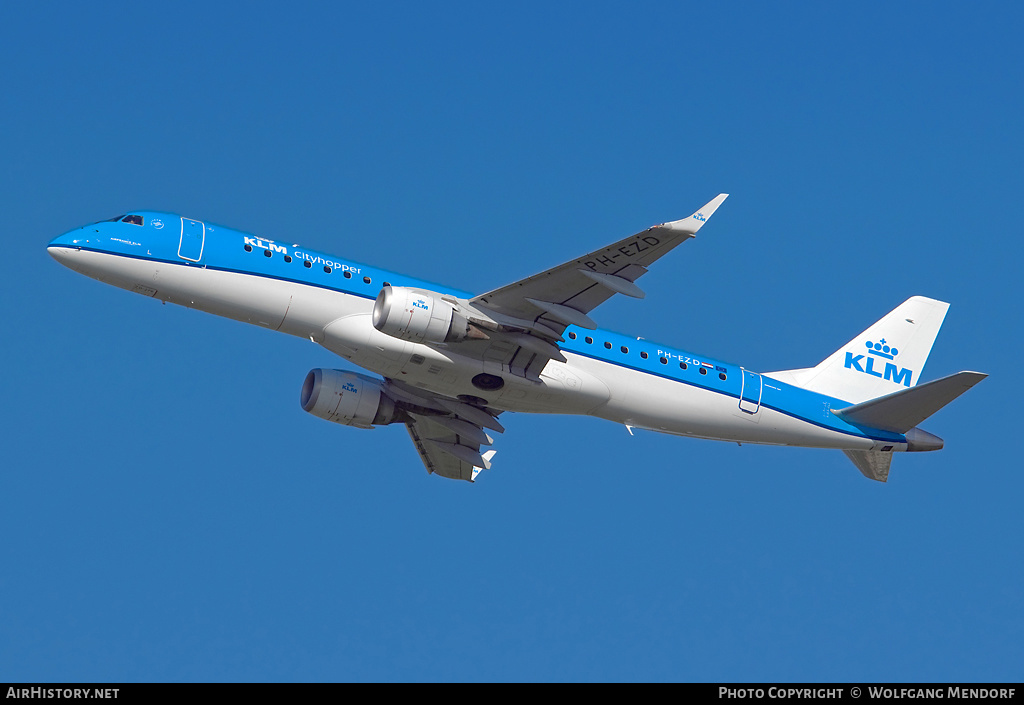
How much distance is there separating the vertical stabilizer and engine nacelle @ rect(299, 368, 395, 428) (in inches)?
584

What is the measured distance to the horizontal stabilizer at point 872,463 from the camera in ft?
134

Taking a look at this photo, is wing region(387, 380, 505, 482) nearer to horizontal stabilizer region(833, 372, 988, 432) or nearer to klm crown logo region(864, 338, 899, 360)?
horizontal stabilizer region(833, 372, 988, 432)

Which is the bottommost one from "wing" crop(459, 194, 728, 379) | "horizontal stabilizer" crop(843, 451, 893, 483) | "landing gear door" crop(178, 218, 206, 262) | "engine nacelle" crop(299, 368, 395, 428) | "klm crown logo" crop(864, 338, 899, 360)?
"horizontal stabilizer" crop(843, 451, 893, 483)

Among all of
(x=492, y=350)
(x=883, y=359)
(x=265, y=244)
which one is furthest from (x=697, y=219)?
(x=883, y=359)

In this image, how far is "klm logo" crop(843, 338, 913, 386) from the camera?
1665 inches

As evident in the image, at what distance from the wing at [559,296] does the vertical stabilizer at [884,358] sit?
36.2 ft

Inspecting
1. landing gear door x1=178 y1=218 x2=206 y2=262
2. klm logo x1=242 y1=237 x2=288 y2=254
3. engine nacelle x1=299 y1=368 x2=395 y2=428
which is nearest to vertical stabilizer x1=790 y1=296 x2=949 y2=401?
engine nacelle x1=299 y1=368 x2=395 y2=428

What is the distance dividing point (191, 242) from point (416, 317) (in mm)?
7164

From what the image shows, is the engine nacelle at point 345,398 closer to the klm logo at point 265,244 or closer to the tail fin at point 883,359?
the klm logo at point 265,244

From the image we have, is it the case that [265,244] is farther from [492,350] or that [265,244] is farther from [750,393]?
[750,393]
